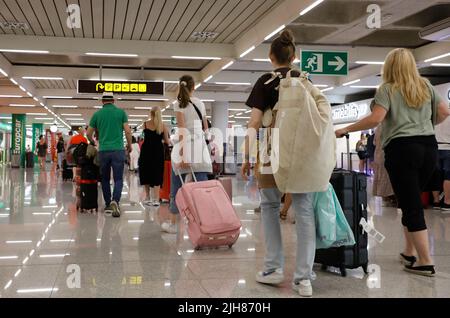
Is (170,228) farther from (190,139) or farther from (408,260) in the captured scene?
(408,260)

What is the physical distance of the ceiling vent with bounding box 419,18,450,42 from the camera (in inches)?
355

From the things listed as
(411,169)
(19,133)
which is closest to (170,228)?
(411,169)

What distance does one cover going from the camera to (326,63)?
28.1 feet

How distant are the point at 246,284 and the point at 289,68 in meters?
1.40

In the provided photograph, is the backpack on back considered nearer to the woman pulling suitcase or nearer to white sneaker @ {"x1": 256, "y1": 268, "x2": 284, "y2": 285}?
the woman pulling suitcase

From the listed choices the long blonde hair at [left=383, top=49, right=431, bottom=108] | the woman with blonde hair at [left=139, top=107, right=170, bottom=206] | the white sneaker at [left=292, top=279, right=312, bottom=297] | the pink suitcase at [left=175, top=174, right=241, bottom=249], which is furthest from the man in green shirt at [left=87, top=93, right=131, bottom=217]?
the white sneaker at [left=292, top=279, right=312, bottom=297]

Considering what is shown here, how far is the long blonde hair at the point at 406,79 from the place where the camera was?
3.46m

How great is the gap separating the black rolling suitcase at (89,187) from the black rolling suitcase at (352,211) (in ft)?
13.6

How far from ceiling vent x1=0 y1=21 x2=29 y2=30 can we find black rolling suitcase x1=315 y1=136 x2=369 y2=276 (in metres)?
8.98

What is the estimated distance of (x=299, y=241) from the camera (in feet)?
9.61

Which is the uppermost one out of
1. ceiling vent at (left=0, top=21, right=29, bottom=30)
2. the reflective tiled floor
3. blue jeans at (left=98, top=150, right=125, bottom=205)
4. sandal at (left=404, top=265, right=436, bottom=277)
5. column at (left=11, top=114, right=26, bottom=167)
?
ceiling vent at (left=0, top=21, right=29, bottom=30)

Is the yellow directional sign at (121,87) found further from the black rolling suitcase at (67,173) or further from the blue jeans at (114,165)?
the blue jeans at (114,165)

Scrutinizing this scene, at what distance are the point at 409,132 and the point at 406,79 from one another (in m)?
0.38
